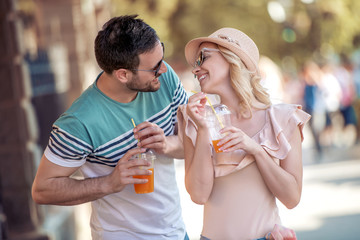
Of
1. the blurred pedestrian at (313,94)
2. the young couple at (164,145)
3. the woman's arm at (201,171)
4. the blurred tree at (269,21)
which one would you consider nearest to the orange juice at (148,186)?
the young couple at (164,145)

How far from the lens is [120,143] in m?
3.00

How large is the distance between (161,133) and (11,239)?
318 centimetres

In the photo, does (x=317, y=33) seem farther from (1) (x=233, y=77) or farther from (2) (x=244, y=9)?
(1) (x=233, y=77)

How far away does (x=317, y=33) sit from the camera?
86.2 feet

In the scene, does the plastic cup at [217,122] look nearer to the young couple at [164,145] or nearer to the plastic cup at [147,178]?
the young couple at [164,145]

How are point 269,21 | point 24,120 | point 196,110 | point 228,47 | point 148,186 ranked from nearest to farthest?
1. point 196,110
2. point 228,47
3. point 148,186
4. point 24,120
5. point 269,21

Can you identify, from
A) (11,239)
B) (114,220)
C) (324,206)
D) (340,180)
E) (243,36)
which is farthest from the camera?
(340,180)

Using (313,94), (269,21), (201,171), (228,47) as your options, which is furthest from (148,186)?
(269,21)

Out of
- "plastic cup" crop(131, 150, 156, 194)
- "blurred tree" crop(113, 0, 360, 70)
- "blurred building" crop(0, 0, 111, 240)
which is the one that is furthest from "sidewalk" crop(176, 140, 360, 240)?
"blurred tree" crop(113, 0, 360, 70)

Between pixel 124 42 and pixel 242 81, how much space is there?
65cm

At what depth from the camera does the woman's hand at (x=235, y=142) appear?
257 cm

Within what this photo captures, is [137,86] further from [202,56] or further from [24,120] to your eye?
[24,120]

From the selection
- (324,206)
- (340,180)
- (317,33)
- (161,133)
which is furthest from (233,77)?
(317,33)

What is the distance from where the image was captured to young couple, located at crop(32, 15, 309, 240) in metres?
2.72
